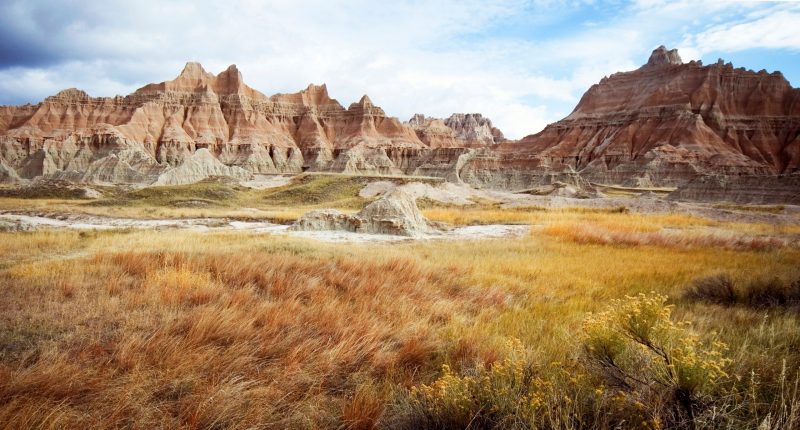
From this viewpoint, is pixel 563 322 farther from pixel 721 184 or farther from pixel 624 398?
pixel 721 184

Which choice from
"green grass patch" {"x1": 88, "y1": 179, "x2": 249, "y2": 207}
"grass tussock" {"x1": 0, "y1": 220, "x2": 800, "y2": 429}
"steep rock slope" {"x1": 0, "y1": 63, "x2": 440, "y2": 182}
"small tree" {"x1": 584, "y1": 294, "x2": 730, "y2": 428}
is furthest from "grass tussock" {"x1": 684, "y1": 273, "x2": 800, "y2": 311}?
"steep rock slope" {"x1": 0, "y1": 63, "x2": 440, "y2": 182}

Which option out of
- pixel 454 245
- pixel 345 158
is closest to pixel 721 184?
pixel 454 245

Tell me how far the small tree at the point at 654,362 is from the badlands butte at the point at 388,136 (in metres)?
71.1

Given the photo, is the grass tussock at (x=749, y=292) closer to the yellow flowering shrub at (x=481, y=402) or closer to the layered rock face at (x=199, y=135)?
the yellow flowering shrub at (x=481, y=402)

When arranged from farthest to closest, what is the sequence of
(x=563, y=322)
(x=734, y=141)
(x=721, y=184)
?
1. (x=734, y=141)
2. (x=721, y=184)
3. (x=563, y=322)

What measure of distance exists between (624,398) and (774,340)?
10.3 ft

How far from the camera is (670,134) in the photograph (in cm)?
9431

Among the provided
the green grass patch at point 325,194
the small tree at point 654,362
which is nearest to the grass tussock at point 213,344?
the small tree at point 654,362

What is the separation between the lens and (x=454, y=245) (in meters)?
13.2

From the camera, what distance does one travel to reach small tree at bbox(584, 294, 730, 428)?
102 inches

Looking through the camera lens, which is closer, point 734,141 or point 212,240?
point 212,240

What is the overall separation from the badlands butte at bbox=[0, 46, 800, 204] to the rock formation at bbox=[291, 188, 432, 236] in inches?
2213

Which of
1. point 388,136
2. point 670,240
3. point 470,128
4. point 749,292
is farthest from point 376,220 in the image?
point 470,128

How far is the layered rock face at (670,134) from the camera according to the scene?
282ft
